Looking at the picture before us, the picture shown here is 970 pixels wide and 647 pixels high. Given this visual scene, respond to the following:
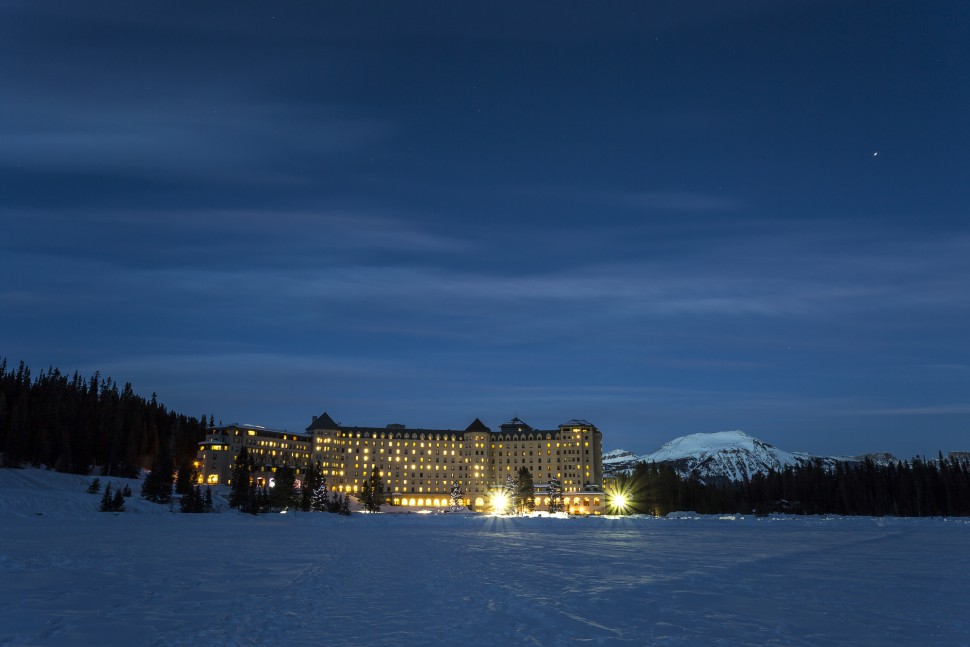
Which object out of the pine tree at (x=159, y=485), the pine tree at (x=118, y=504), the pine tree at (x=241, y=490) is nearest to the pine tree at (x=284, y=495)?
the pine tree at (x=241, y=490)

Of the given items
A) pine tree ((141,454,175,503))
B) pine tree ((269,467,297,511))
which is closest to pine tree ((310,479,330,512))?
pine tree ((269,467,297,511))

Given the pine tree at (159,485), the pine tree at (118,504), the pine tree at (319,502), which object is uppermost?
the pine tree at (159,485)

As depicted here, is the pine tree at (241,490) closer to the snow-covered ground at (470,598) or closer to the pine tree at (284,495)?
the pine tree at (284,495)

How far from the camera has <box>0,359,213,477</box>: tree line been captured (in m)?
145

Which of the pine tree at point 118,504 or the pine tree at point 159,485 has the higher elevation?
the pine tree at point 159,485

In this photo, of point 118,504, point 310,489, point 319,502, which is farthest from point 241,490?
point 118,504

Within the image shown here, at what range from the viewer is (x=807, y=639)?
56.9 ft

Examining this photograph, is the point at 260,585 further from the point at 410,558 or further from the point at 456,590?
the point at 410,558

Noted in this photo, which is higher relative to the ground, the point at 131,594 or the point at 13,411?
the point at 13,411

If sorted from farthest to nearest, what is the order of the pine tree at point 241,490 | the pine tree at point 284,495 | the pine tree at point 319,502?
1. the pine tree at point 319,502
2. the pine tree at point 284,495
3. the pine tree at point 241,490

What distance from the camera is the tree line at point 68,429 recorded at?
145125mm

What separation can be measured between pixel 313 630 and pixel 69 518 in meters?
101

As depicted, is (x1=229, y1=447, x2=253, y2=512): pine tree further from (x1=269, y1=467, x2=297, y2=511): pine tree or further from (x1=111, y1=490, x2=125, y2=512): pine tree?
(x1=111, y1=490, x2=125, y2=512): pine tree

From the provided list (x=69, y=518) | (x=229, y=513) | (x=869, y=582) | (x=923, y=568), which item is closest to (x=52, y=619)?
(x=869, y=582)
